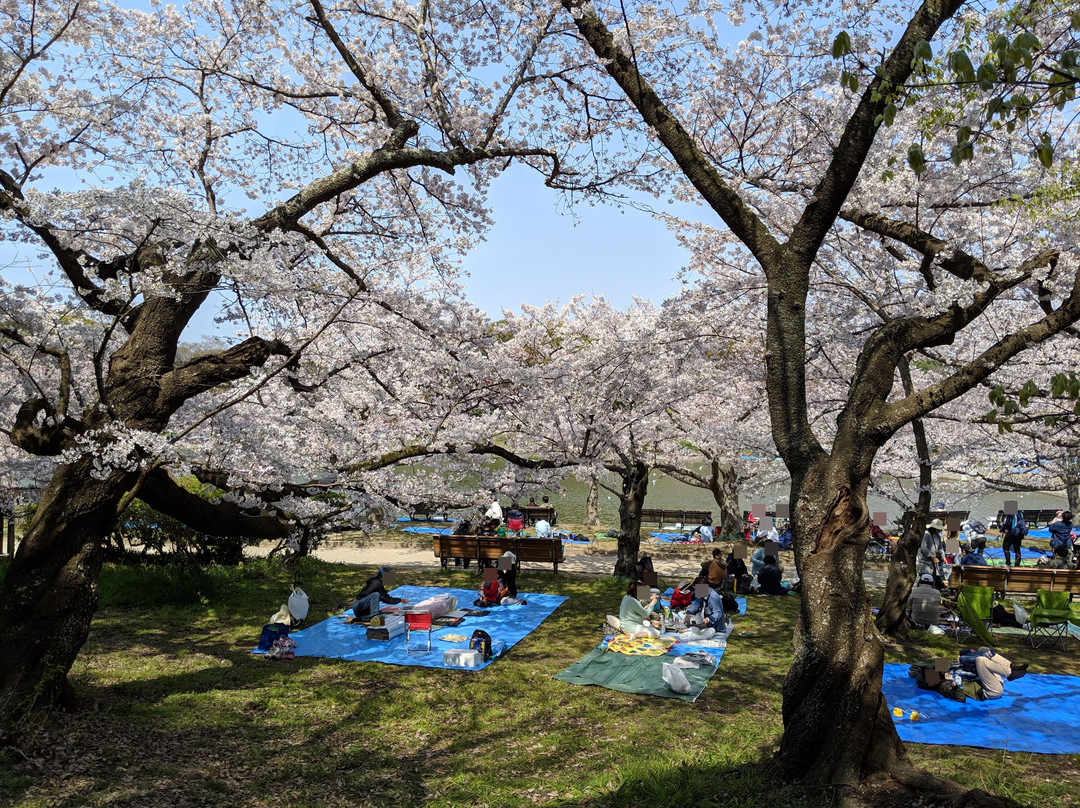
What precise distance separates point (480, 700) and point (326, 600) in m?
5.45

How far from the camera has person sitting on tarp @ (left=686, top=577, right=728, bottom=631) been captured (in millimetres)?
10203

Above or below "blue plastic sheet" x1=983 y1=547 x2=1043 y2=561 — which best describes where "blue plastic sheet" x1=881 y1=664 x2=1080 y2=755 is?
below

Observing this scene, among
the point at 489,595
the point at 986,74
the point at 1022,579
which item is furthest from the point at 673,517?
the point at 986,74

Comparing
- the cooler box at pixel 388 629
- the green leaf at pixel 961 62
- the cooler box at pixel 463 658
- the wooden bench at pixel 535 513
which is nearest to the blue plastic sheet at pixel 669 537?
the wooden bench at pixel 535 513

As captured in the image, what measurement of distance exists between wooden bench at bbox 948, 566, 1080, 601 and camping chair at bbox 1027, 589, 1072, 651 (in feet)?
6.06

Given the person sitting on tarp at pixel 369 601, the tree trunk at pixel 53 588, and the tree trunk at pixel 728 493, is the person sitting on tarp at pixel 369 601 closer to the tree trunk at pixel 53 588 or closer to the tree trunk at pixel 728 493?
the tree trunk at pixel 53 588

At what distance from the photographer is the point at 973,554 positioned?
1384cm

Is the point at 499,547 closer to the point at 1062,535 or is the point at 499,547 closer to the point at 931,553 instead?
the point at 931,553

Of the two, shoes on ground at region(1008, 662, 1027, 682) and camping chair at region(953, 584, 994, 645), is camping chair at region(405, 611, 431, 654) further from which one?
camping chair at region(953, 584, 994, 645)

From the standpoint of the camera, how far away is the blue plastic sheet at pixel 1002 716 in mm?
6465

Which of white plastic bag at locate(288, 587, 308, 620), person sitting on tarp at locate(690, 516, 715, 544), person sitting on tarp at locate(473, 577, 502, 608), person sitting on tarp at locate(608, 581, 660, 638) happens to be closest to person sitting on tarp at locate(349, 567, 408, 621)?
white plastic bag at locate(288, 587, 308, 620)

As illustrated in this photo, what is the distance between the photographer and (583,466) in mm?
11930

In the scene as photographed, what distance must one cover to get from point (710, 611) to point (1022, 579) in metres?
6.40

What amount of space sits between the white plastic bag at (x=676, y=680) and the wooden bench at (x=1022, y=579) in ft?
24.3
